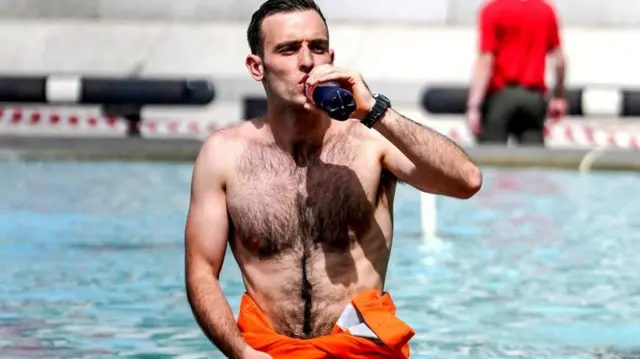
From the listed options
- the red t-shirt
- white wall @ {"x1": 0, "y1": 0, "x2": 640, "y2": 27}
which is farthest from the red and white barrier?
the red t-shirt

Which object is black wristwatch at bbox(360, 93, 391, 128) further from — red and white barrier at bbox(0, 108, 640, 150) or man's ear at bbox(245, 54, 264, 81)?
red and white barrier at bbox(0, 108, 640, 150)

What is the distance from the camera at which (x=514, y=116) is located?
509 inches

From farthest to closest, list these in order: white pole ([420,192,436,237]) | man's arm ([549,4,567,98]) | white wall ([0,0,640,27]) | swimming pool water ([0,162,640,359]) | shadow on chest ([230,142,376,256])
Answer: white wall ([0,0,640,27])
man's arm ([549,4,567,98])
white pole ([420,192,436,237])
swimming pool water ([0,162,640,359])
shadow on chest ([230,142,376,256])

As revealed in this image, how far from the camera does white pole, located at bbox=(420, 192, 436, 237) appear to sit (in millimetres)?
10922

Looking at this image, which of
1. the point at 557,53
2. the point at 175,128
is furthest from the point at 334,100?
the point at 175,128

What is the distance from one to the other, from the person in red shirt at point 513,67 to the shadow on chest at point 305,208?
7441mm

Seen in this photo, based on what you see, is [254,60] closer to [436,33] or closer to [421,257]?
[421,257]

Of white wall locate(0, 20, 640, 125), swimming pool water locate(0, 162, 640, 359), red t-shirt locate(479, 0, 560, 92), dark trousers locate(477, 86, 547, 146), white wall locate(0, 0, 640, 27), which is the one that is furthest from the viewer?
white wall locate(0, 0, 640, 27)

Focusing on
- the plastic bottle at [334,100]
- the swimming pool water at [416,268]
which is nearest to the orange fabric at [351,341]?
the plastic bottle at [334,100]

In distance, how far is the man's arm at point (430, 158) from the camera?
15.0 ft

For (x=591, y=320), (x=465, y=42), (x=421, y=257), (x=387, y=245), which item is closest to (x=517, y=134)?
(x=421, y=257)

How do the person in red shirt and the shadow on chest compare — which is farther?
the person in red shirt

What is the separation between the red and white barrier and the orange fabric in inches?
551

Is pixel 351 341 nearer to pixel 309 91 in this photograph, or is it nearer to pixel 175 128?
pixel 309 91
